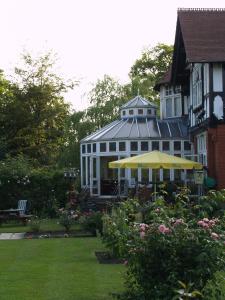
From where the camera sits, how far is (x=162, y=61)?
54188mm

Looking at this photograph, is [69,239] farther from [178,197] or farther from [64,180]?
[64,180]

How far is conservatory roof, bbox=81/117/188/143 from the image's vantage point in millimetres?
27984

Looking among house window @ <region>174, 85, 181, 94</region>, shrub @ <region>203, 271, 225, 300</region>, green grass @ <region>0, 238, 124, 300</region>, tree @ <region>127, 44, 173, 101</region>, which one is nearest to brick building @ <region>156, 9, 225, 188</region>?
house window @ <region>174, 85, 181, 94</region>

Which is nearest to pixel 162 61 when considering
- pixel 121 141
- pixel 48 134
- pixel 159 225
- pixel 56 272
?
pixel 48 134

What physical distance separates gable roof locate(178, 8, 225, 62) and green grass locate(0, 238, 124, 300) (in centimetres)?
860

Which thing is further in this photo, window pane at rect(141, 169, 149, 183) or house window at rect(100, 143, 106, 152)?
house window at rect(100, 143, 106, 152)

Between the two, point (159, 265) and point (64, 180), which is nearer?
point (159, 265)

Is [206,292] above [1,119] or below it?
below

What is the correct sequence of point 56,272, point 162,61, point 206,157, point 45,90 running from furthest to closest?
point 162,61
point 45,90
point 206,157
point 56,272

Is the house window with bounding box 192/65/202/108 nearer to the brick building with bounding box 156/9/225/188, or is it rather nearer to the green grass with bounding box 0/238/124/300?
the brick building with bounding box 156/9/225/188

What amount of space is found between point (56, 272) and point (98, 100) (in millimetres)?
27632

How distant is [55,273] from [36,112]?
31.2 m

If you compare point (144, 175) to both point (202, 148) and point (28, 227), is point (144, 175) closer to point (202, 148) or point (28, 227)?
point (202, 148)

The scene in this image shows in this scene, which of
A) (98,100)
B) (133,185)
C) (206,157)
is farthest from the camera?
(98,100)
